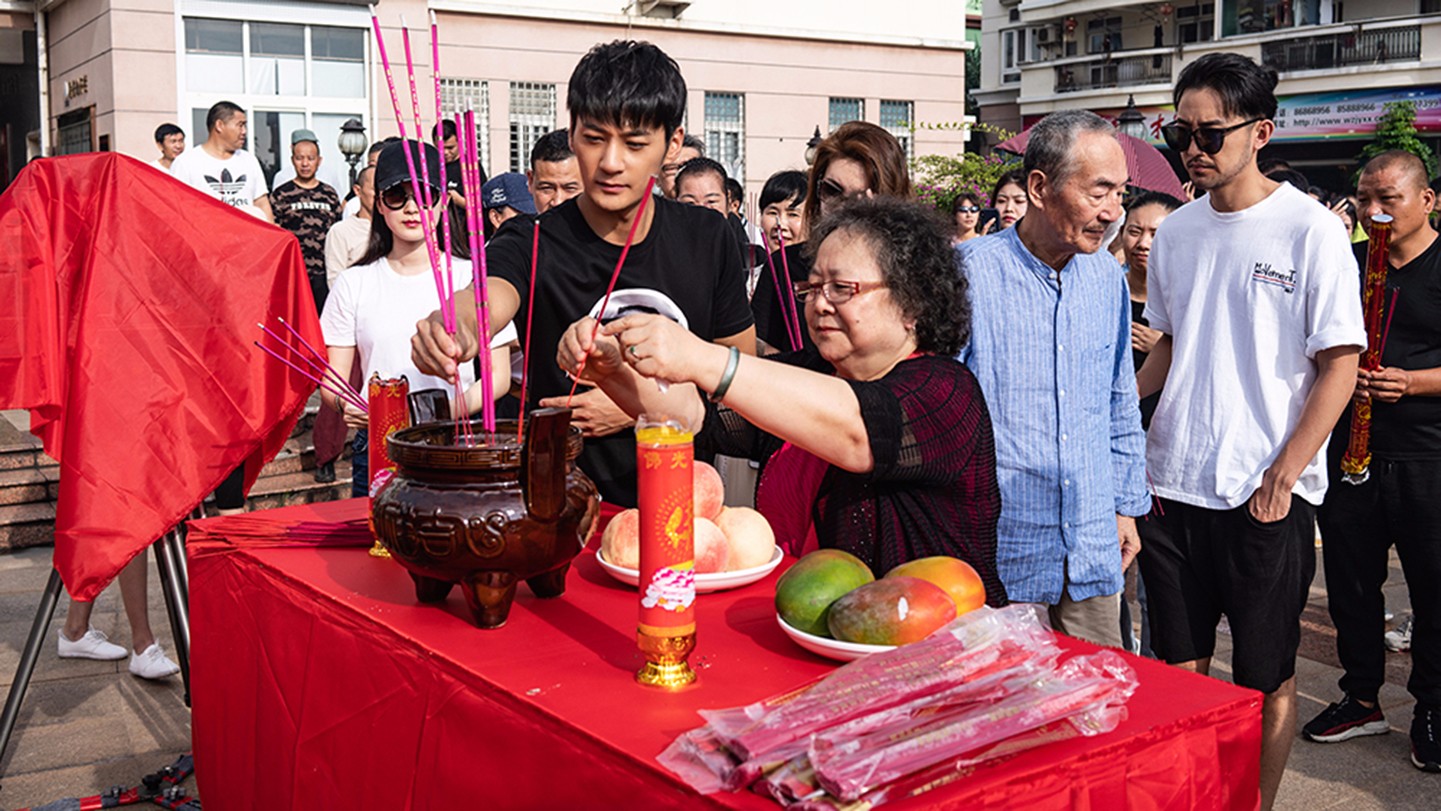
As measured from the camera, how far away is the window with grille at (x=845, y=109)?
18.7m

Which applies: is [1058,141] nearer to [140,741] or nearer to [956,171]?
[140,741]

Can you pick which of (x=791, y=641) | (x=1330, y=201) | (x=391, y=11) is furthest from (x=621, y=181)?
(x=391, y=11)

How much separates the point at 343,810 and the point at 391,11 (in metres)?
14.4

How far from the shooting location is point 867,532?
1.92 metres

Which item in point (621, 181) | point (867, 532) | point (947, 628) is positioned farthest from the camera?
point (621, 181)

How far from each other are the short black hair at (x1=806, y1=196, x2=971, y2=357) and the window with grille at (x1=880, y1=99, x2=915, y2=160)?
57.9 feet

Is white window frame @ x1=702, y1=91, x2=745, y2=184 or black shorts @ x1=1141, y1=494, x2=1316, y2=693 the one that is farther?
white window frame @ x1=702, y1=91, x2=745, y2=184

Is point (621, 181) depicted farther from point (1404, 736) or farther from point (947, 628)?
point (1404, 736)

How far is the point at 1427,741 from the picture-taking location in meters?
3.37

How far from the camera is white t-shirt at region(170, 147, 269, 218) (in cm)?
737

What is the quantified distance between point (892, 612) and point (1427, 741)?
8.73ft

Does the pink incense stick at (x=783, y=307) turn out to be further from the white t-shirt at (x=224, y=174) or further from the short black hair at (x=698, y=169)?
the white t-shirt at (x=224, y=174)

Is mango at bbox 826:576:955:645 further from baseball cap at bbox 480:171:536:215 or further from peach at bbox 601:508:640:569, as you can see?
baseball cap at bbox 480:171:536:215

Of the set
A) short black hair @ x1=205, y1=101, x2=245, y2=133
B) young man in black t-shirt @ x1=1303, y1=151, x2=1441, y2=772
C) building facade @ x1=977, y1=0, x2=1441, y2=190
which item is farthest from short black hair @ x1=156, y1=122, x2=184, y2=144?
building facade @ x1=977, y1=0, x2=1441, y2=190
